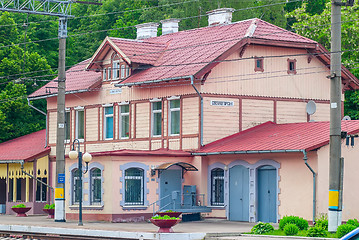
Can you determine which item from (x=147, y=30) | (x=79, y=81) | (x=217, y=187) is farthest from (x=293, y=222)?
(x=147, y=30)

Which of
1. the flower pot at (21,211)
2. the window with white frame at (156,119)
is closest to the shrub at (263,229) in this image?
the window with white frame at (156,119)

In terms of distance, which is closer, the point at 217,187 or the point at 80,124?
the point at 217,187

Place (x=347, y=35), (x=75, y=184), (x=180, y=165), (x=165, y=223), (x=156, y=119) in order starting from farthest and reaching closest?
(x=347, y=35)
(x=156, y=119)
(x=75, y=184)
(x=180, y=165)
(x=165, y=223)

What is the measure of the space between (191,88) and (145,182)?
473 cm

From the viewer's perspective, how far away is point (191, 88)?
37.3 meters

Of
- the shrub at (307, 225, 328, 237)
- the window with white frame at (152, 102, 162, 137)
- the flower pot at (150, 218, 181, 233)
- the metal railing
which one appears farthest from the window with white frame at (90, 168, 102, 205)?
the shrub at (307, 225, 328, 237)

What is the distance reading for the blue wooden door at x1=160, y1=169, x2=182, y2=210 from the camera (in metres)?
36.4

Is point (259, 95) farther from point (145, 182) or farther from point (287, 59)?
point (145, 182)

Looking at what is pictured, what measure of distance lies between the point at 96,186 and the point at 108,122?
6295 millimetres

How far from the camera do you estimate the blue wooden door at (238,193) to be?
35.2 metres

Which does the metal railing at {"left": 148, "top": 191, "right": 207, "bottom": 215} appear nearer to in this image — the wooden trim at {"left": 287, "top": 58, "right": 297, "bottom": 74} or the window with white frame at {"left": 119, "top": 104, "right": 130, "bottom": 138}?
the window with white frame at {"left": 119, "top": 104, "right": 130, "bottom": 138}

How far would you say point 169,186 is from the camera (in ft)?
121

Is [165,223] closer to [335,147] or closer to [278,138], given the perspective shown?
[335,147]

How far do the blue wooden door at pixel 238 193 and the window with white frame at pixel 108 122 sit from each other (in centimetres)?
892
